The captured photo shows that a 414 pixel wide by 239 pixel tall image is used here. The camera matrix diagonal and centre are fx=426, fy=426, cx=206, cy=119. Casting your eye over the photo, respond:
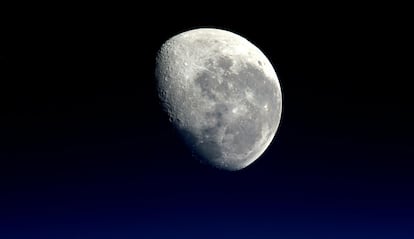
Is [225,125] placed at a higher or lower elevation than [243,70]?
lower

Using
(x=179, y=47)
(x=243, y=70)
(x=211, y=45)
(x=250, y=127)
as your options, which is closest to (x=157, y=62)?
(x=179, y=47)

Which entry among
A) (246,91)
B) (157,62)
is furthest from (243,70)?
(157,62)

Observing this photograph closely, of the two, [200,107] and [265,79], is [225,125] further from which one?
[265,79]

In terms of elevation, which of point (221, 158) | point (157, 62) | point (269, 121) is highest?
point (157, 62)

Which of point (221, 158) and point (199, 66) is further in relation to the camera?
point (221, 158)

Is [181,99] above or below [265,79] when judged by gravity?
below

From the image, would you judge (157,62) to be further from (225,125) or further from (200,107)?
(225,125)
